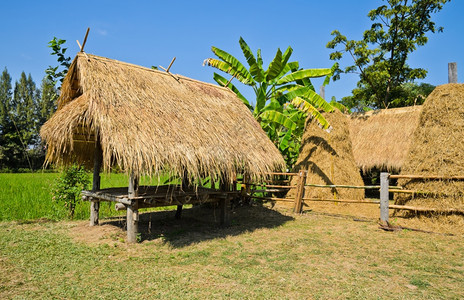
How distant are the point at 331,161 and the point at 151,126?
6205 millimetres

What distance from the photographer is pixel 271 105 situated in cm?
977

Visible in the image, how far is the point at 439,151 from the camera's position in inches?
264

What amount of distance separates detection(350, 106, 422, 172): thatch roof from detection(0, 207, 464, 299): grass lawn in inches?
206

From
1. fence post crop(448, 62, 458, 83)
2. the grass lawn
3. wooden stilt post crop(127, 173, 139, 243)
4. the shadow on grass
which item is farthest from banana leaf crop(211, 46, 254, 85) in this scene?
fence post crop(448, 62, 458, 83)

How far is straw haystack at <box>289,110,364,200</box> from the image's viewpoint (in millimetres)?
9539

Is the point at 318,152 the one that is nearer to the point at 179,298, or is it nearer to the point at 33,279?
the point at 179,298

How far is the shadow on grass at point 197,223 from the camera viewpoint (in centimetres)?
600

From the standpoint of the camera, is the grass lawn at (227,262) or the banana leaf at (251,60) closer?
the grass lawn at (227,262)

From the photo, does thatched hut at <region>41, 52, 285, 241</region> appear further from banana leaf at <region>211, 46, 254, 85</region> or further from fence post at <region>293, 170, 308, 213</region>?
banana leaf at <region>211, 46, 254, 85</region>

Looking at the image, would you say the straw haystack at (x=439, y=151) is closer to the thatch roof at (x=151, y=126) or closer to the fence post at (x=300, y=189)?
the fence post at (x=300, y=189)

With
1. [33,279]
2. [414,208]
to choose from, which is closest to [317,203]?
[414,208]

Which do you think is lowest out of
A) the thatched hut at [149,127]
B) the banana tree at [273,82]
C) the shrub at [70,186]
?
the shrub at [70,186]

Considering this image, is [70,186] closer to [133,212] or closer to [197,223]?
[133,212]

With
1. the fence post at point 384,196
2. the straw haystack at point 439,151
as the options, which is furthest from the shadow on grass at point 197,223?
the straw haystack at point 439,151
